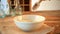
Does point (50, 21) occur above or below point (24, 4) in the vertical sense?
below

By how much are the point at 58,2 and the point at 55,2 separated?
4cm

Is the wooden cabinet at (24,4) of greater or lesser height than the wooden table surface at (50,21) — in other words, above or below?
above

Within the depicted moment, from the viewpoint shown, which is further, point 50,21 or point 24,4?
point 24,4

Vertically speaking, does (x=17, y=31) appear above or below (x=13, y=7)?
below

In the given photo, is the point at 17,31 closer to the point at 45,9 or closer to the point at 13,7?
the point at 13,7

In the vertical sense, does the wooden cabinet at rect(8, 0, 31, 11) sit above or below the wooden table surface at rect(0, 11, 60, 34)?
above

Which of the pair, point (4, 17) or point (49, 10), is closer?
point (4, 17)

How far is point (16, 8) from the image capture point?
1.51 m

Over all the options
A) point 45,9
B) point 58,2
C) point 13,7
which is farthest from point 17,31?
point 58,2

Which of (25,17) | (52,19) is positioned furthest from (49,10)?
(25,17)

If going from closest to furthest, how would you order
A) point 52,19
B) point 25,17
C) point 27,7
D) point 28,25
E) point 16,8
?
point 28,25 < point 25,17 < point 52,19 < point 16,8 < point 27,7

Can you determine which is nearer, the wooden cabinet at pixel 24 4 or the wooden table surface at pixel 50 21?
the wooden table surface at pixel 50 21

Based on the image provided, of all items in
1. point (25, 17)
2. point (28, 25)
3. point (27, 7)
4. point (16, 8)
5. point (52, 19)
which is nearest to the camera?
point (28, 25)

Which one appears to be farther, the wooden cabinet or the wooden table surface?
the wooden cabinet
